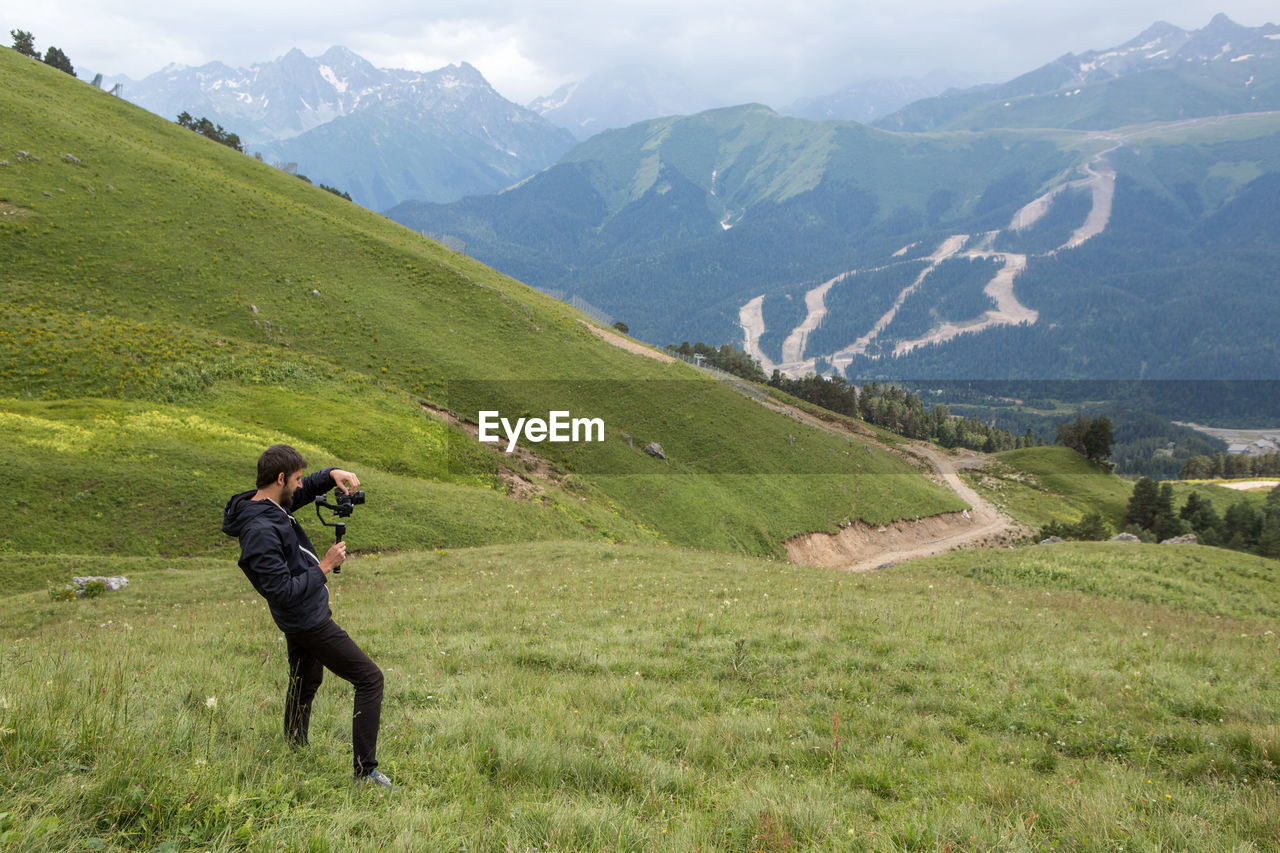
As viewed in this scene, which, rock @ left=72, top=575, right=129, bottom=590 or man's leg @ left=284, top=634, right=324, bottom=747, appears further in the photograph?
rock @ left=72, top=575, right=129, bottom=590

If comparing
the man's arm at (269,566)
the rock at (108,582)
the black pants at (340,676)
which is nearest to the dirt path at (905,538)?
the rock at (108,582)

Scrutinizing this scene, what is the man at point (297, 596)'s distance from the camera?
239 inches

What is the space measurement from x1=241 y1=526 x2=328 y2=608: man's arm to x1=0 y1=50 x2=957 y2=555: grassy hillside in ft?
86.3

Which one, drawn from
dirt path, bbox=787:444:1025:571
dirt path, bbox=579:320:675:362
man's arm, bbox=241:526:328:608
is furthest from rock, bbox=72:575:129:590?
dirt path, bbox=579:320:675:362

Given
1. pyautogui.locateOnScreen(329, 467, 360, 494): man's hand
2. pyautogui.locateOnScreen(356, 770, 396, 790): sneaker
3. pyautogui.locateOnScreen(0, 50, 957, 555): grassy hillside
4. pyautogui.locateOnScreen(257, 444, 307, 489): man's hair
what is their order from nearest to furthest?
pyautogui.locateOnScreen(356, 770, 396, 790): sneaker
pyautogui.locateOnScreen(257, 444, 307, 489): man's hair
pyautogui.locateOnScreen(329, 467, 360, 494): man's hand
pyautogui.locateOnScreen(0, 50, 957, 555): grassy hillside

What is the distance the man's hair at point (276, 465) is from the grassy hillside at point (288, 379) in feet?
85.3

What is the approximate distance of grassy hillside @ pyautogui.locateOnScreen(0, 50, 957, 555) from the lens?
3112 cm

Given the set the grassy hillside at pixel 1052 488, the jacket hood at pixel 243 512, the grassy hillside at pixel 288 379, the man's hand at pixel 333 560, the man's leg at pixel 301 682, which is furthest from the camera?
the grassy hillside at pixel 1052 488

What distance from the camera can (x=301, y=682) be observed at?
6.68 metres

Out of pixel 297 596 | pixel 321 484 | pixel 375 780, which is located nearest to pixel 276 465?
pixel 321 484

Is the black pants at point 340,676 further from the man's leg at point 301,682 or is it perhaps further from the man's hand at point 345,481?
the man's hand at point 345,481

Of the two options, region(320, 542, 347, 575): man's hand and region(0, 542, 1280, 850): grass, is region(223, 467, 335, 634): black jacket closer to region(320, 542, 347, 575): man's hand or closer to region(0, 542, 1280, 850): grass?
region(320, 542, 347, 575): man's hand

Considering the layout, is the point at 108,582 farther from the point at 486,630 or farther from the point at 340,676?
the point at 340,676

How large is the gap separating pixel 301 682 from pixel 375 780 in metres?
1.56
